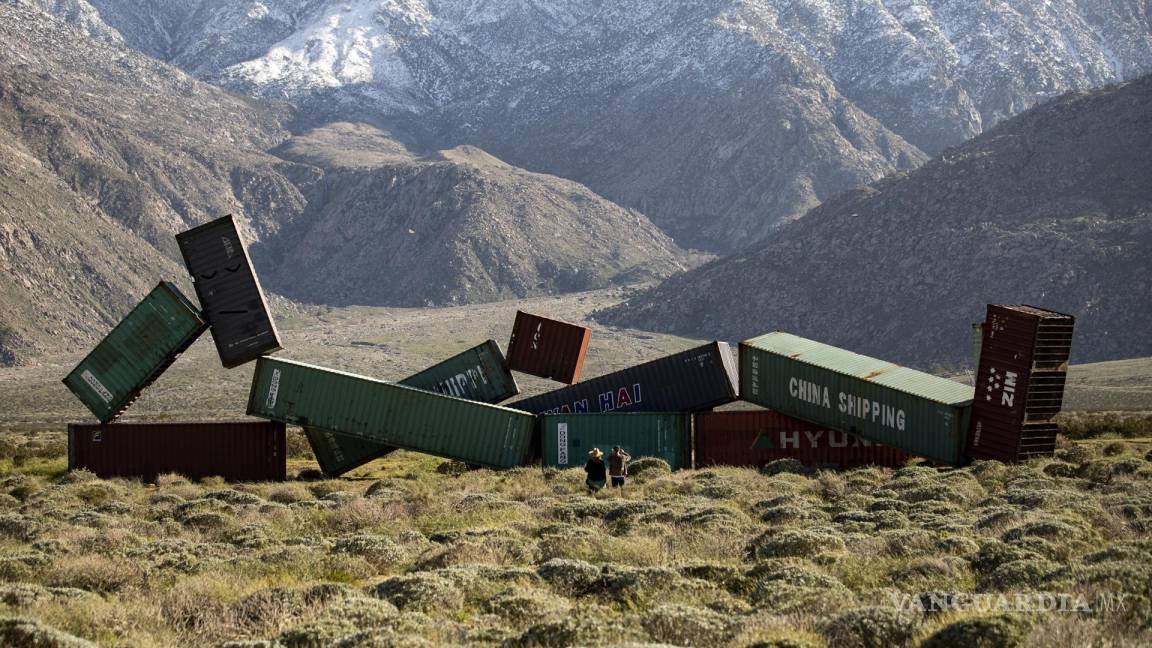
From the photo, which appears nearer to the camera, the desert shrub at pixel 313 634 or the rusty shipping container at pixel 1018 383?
the desert shrub at pixel 313 634

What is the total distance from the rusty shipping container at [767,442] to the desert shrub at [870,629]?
26735 millimetres

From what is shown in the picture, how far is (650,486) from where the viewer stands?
101 ft

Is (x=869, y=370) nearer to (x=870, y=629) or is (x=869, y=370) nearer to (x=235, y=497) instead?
(x=235, y=497)

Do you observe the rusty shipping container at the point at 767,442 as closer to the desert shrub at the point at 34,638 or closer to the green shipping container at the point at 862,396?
the green shipping container at the point at 862,396

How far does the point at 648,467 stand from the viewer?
3619cm

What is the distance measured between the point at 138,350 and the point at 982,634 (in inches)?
1490

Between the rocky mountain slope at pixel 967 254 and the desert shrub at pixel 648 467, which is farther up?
the rocky mountain slope at pixel 967 254

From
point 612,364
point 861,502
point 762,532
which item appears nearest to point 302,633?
point 762,532

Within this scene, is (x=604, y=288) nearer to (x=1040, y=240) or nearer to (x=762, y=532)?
(x=1040, y=240)

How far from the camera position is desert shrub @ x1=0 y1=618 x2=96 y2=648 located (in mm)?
12484

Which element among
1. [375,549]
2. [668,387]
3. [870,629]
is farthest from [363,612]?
[668,387]

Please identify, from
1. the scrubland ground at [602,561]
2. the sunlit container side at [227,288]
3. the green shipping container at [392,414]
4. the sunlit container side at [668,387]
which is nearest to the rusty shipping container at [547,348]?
the sunlit container side at [668,387]

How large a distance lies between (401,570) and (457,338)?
146m

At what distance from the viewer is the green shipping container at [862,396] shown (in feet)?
123
